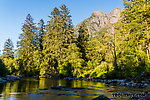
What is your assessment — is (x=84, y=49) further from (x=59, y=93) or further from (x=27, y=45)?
(x=59, y=93)

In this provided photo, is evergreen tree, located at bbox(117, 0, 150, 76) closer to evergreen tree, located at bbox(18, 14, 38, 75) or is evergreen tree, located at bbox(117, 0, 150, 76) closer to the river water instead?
the river water

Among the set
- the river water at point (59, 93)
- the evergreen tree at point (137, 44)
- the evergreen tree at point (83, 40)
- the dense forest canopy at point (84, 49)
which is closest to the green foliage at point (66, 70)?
the dense forest canopy at point (84, 49)

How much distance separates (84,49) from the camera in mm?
36594

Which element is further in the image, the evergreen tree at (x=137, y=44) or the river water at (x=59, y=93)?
the evergreen tree at (x=137, y=44)

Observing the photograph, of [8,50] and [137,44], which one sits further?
[8,50]

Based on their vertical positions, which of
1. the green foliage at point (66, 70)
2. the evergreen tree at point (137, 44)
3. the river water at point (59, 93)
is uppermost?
the evergreen tree at point (137, 44)

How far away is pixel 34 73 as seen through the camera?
3778cm

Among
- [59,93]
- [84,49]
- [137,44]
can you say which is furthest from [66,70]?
[59,93]

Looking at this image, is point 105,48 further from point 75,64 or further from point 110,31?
point 75,64

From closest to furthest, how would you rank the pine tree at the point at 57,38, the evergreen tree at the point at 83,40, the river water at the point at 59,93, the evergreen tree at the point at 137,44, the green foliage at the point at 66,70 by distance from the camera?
the river water at the point at 59,93 → the evergreen tree at the point at 137,44 → the green foliage at the point at 66,70 → the pine tree at the point at 57,38 → the evergreen tree at the point at 83,40

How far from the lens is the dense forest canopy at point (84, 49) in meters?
21.8

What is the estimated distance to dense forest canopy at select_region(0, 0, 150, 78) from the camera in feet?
71.6

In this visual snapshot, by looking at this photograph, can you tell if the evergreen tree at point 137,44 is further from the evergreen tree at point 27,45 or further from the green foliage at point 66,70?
the evergreen tree at point 27,45

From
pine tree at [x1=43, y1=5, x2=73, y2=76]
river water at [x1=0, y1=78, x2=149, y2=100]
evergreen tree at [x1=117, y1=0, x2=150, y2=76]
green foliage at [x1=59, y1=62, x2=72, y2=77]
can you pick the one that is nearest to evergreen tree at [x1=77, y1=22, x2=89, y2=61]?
pine tree at [x1=43, y1=5, x2=73, y2=76]
